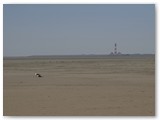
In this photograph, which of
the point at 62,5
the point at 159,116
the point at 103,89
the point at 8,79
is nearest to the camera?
the point at 159,116

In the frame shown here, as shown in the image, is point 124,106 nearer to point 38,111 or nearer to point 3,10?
point 38,111

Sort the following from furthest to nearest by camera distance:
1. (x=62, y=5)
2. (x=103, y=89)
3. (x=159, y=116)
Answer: (x=103, y=89), (x=62, y=5), (x=159, y=116)

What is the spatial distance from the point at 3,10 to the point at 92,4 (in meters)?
1.63

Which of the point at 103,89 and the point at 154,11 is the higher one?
the point at 154,11

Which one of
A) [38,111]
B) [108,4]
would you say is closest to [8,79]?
[38,111]

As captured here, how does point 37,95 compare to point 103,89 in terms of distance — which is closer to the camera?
point 37,95

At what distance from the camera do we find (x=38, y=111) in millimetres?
7168

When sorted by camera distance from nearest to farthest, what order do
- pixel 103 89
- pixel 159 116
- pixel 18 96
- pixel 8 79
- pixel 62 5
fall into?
pixel 159 116
pixel 62 5
pixel 18 96
pixel 103 89
pixel 8 79

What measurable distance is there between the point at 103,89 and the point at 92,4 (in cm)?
244

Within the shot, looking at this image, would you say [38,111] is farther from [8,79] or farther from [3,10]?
[8,79]

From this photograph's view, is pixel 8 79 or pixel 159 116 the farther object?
pixel 8 79

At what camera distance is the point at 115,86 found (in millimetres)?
9414

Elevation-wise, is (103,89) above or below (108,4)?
below

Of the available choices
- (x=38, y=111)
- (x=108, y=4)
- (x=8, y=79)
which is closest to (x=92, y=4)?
(x=108, y=4)
